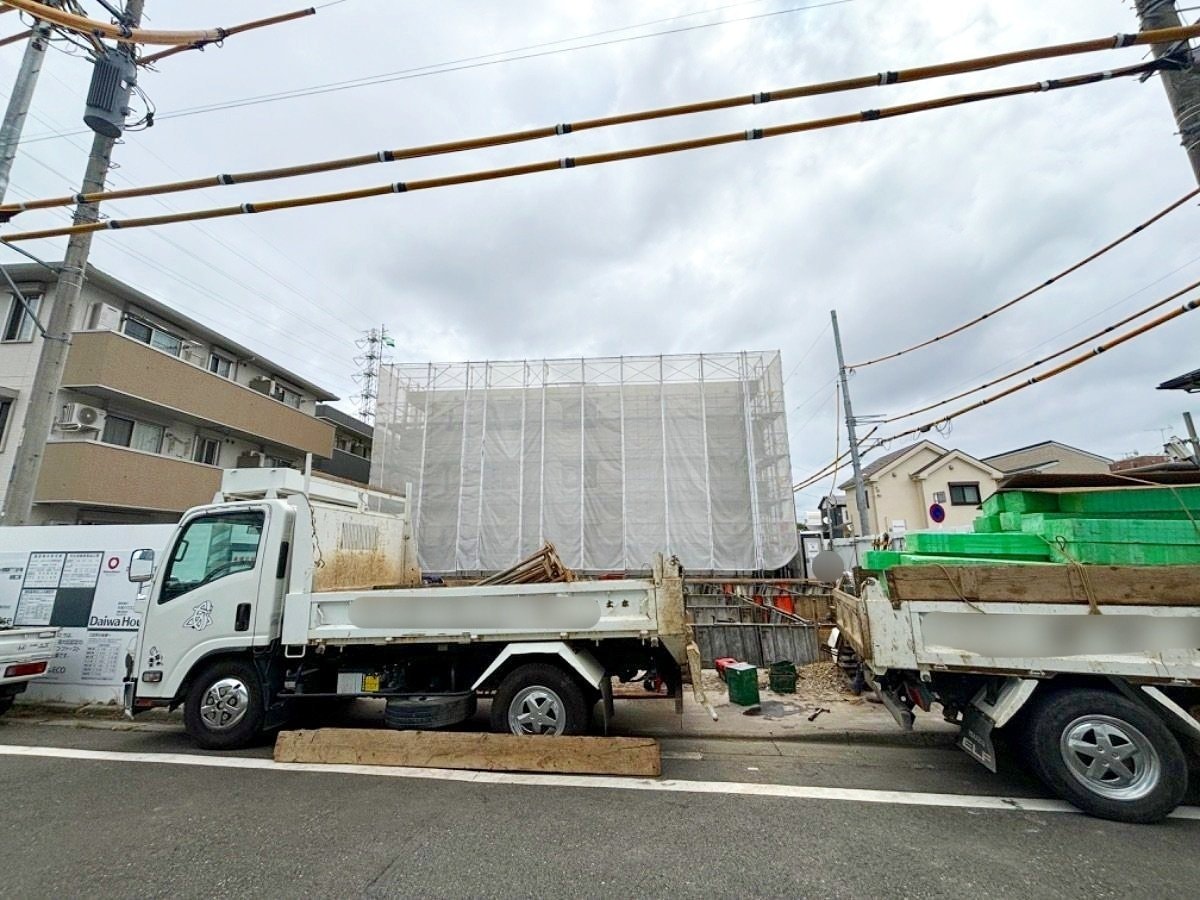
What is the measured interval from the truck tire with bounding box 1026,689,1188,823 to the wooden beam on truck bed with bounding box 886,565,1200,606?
66 centimetres

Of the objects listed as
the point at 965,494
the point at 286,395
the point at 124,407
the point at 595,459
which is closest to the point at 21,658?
the point at 124,407

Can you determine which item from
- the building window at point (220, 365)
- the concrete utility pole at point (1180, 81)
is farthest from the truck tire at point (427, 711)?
the building window at point (220, 365)

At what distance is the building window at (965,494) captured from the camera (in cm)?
2417

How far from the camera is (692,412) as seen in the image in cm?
1475

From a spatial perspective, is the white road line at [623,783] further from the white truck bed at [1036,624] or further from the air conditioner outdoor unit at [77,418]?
the air conditioner outdoor unit at [77,418]

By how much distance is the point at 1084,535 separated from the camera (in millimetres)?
3752

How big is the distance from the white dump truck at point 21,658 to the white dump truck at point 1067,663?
9.37 meters

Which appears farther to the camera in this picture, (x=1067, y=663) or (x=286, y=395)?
(x=286, y=395)

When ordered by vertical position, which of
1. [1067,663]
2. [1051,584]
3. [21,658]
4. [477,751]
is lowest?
[477,751]

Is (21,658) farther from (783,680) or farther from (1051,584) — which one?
(1051,584)

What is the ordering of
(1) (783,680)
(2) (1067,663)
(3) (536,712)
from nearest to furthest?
(2) (1067,663) → (3) (536,712) → (1) (783,680)

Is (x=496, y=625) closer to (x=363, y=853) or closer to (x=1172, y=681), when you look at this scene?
(x=363, y=853)

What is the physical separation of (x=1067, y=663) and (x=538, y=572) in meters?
4.19

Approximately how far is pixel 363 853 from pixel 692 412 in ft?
42.7
